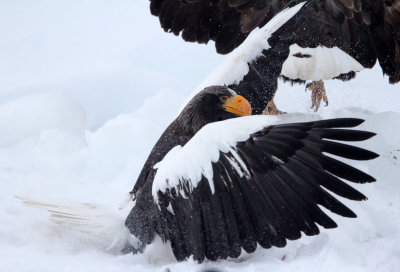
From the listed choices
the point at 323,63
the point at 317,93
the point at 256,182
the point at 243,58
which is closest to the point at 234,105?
the point at 243,58

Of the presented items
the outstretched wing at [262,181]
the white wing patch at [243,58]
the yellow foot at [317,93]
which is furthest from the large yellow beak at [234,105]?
the yellow foot at [317,93]

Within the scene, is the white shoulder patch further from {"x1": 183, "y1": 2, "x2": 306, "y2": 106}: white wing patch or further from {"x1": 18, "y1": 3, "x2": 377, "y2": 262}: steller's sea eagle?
{"x1": 183, "y1": 2, "x2": 306, "y2": 106}: white wing patch

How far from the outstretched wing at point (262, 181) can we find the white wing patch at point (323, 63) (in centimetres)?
160

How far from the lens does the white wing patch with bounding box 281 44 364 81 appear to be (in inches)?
143

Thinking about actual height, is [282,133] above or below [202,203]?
above

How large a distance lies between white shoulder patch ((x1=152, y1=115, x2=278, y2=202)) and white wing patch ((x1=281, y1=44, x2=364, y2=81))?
5.12 feet

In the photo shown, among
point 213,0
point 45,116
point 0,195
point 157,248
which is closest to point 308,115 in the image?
point 213,0

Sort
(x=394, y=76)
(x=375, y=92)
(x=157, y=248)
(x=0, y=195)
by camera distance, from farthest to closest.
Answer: (x=375, y=92) < (x=394, y=76) < (x=0, y=195) < (x=157, y=248)

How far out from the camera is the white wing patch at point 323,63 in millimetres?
3635

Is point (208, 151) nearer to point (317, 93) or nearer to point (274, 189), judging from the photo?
point (274, 189)

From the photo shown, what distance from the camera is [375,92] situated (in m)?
4.52

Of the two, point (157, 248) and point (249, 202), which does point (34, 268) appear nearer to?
point (157, 248)

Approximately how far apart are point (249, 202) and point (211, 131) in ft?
0.98

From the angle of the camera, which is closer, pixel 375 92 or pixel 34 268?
pixel 34 268
